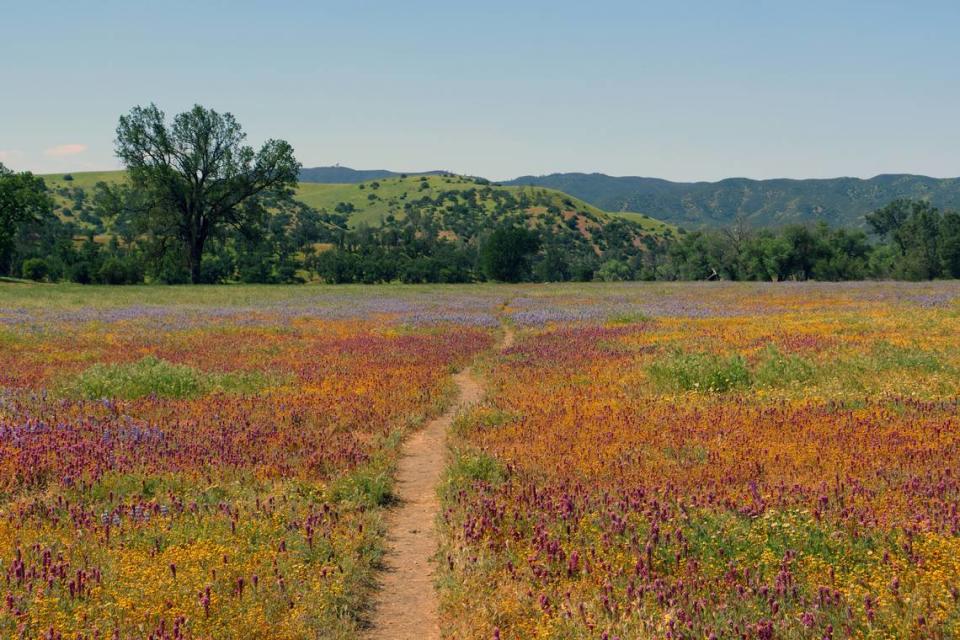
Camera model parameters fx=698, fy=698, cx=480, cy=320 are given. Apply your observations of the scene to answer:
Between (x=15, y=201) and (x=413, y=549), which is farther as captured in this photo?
(x=15, y=201)

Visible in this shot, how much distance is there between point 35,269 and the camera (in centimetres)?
7581

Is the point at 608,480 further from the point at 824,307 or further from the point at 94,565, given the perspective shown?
the point at 824,307

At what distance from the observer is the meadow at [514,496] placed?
16.5ft

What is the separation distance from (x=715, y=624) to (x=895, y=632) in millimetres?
1178

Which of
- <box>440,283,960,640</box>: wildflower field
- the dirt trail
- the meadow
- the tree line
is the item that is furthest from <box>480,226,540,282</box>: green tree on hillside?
the dirt trail

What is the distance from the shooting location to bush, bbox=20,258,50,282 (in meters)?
75.5

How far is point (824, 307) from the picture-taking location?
31750 millimetres

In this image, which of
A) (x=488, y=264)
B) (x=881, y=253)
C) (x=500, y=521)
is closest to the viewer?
(x=500, y=521)

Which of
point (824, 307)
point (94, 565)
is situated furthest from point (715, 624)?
point (824, 307)

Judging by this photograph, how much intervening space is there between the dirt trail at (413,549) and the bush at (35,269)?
80.0 meters

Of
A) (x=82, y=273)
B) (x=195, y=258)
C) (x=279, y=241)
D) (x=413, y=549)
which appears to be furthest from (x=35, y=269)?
(x=413, y=549)

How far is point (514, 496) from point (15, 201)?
70.6m

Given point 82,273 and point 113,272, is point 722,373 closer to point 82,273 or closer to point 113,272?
point 113,272

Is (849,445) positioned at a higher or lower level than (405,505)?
higher
